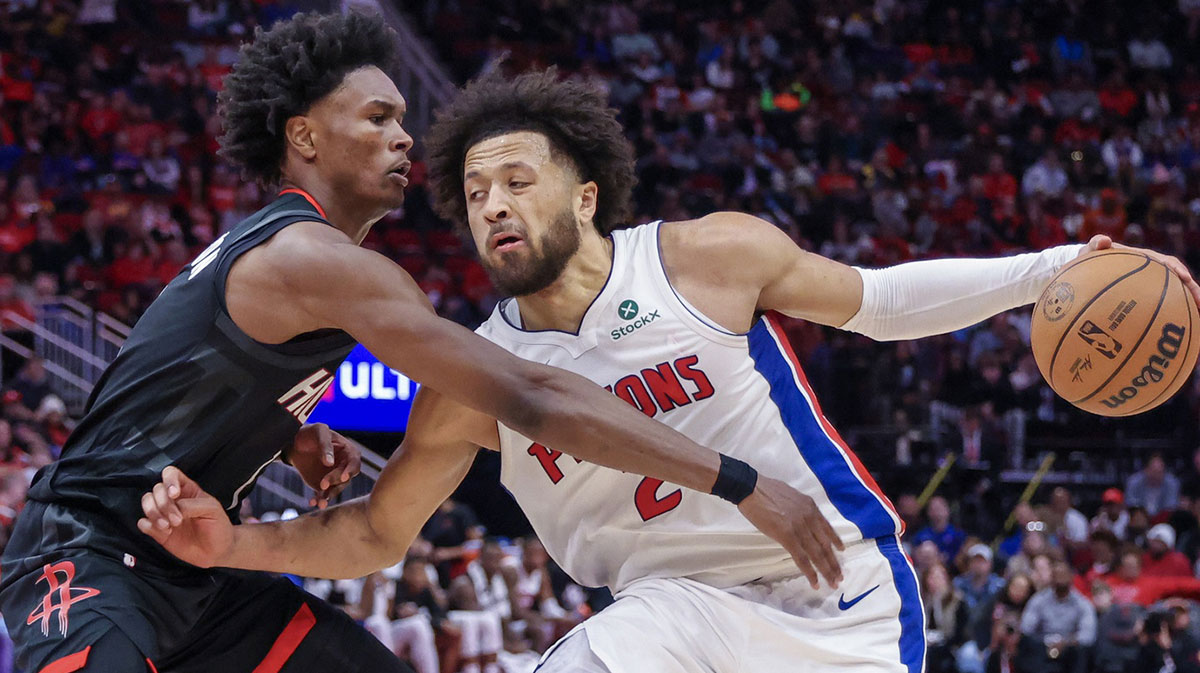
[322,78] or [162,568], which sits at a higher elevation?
[322,78]

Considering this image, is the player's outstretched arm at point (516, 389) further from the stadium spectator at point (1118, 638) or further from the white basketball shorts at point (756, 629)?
the stadium spectator at point (1118, 638)

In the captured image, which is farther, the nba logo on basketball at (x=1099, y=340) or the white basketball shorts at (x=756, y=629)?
the nba logo on basketball at (x=1099, y=340)

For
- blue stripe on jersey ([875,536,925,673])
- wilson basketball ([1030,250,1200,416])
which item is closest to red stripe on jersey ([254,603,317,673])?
blue stripe on jersey ([875,536,925,673])

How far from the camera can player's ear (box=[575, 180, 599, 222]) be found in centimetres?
392

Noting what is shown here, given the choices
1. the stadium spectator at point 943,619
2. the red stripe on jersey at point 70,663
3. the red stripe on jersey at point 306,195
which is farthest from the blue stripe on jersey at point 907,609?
the stadium spectator at point 943,619

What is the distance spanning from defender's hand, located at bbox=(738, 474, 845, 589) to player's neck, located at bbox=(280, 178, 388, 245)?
4.47 feet

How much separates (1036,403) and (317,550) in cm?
1182

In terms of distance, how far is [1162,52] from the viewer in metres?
20.0

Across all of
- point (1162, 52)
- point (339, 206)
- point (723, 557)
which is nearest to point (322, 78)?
point (339, 206)

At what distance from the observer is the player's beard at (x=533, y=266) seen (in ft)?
12.1

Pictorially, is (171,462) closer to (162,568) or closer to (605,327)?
(162,568)

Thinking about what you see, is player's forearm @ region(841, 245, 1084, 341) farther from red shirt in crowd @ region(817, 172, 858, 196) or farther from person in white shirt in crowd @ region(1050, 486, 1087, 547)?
red shirt in crowd @ region(817, 172, 858, 196)

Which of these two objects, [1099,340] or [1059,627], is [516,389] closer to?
[1099,340]

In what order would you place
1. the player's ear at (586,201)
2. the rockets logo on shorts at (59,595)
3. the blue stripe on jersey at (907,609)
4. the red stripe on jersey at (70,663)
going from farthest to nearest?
the player's ear at (586,201) → the blue stripe on jersey at (907,609) → the rockets logo on shorts at (59,595) → the red stripe on jersey at (70,663)
